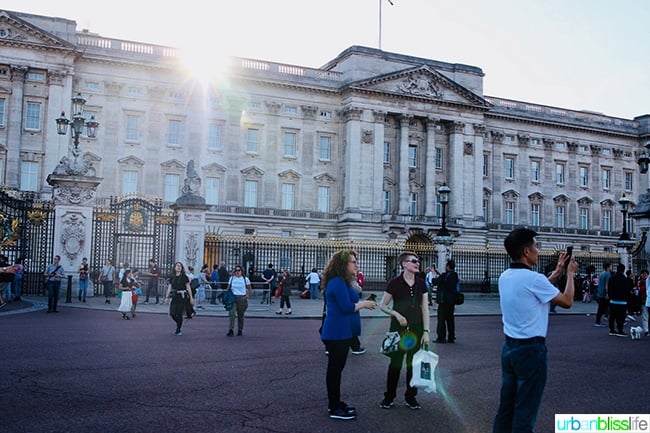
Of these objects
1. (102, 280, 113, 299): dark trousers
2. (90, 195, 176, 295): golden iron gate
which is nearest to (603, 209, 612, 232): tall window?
(90, 195, 176, 295): golden iron gate

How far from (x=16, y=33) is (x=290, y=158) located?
71.6ft

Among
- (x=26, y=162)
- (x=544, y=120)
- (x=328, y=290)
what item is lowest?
(x=328, y=290)

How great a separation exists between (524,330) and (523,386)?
0.42 m

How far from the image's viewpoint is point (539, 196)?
67.3m

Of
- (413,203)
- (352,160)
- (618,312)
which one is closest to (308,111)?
(352,160)

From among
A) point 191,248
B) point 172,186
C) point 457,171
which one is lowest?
point 191,248

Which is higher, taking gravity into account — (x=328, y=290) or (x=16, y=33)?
(x=16, y=33)

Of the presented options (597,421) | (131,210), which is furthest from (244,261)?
(597,421)

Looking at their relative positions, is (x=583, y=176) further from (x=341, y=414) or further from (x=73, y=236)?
(x=341, y=414)

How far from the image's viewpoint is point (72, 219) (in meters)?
23.3

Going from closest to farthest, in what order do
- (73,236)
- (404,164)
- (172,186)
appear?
(73,236) < (172,186) < (404,164)

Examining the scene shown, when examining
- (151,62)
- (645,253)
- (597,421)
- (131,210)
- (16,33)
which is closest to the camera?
(597,421)

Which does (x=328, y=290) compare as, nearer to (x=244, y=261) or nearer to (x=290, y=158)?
(x=244, y=261)

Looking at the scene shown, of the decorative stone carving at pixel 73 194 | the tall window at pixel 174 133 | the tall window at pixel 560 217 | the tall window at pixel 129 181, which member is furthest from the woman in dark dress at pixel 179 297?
the tall window at pixel 560 217
